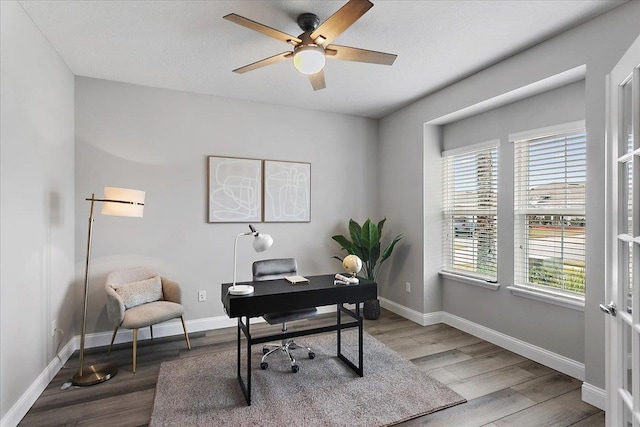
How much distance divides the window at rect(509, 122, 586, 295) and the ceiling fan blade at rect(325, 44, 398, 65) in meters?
1.63

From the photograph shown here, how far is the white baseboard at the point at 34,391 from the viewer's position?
2019 millimetres

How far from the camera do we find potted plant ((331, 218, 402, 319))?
163 inches

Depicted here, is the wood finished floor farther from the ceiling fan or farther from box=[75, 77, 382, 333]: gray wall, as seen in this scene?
the ceiling fan

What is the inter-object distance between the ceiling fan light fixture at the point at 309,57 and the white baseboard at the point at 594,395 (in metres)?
2.93

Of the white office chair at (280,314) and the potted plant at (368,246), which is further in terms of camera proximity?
the potted plant at (368,246)

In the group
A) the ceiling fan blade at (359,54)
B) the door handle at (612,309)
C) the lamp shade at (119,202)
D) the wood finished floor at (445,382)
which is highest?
the ceiling fan blade at (359,54)

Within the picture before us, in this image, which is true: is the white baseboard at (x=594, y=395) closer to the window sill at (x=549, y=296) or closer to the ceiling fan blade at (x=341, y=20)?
the window sill at (x=549, y=296)

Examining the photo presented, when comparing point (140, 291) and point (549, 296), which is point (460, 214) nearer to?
point (549, 296)

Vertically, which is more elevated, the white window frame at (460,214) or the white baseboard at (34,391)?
the white window frame at (460,214)

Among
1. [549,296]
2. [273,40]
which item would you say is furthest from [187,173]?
[549,296]

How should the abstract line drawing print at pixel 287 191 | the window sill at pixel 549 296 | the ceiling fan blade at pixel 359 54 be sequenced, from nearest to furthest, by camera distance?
1. the ceiling fan blade at pixel 359 54
2. the window sill at pixel 549 296
3. the abstract line drawing print at pixel 287 191

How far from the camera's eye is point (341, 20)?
A: 6.26 feet

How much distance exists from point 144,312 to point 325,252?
227cm

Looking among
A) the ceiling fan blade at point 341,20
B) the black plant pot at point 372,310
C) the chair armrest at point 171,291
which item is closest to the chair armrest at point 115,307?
the chair armrest at point 171,291
